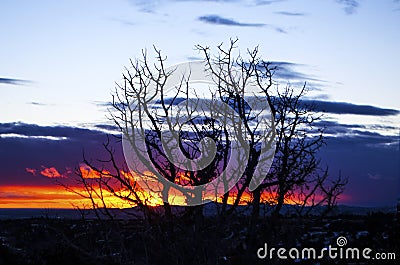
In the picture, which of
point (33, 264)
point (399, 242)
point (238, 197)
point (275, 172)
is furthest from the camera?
point (399, 242)

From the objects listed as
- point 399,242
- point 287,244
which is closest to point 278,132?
point 287,244

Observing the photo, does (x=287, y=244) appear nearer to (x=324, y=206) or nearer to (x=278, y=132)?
(x=324, y=206)

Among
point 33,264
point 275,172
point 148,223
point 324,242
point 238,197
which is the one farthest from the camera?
point 324,242

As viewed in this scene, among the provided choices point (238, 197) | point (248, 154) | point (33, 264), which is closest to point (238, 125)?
point (248, 154)

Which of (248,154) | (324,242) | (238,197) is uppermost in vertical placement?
(248,154)

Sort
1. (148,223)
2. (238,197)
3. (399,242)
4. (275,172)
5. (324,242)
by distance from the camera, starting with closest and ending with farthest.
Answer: (148,223) → (238,197) → (275,172) → (399,242) → (324,242)

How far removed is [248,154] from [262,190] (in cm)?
90

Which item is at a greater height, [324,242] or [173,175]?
[173,175]

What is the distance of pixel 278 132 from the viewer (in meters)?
12.8

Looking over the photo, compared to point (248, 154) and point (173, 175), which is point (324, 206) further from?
point (173, 175)

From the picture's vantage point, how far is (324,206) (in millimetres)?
11844

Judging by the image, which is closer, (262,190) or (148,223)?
(148,223)

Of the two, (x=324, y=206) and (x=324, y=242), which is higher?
(x=324, y=206)

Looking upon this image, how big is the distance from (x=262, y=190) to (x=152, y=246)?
2.55m
